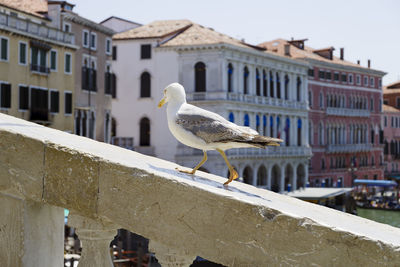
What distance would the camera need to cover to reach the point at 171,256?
7.93ft

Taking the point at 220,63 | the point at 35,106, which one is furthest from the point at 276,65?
the point at 35,106

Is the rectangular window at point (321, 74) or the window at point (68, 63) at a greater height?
the rectangular window at point (321, 74)

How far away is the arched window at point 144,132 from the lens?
1389 inches

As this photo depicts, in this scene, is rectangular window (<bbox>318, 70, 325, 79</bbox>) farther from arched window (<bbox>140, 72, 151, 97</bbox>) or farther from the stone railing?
the stone railing

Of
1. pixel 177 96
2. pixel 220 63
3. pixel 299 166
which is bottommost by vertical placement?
pixel 299 166

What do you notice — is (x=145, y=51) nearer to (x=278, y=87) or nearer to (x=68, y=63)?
(x=68, y=63)

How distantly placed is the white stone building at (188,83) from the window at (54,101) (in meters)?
8.18

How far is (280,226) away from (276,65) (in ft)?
125

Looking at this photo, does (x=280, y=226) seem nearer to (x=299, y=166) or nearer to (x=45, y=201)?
(x=45, y=201)

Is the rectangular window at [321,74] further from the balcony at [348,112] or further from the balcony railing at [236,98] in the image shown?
the balcony railing at [236,98]

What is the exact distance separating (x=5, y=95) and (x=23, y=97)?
1.02 metres

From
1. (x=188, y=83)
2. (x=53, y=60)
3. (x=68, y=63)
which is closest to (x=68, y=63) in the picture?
(x=68, y=63)

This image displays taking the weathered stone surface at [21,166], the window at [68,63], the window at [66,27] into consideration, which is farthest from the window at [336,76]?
the weathered stone surface at [21,166]

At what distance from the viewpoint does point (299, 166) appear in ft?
139
